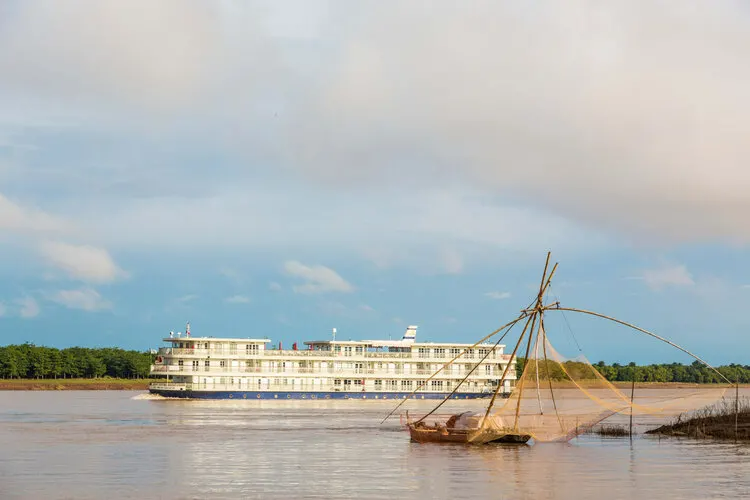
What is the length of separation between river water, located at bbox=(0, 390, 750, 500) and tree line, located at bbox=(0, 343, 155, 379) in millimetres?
98750

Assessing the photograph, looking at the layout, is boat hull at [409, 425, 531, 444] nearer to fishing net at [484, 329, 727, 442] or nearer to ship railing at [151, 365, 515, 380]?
fishing net at [484, 329, 727, 442]

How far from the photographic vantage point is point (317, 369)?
10762 cm

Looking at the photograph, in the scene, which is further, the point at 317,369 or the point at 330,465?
the point at 317,369

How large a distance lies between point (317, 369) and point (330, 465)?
6493 cm

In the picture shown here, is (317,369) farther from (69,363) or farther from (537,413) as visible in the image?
(69,363)

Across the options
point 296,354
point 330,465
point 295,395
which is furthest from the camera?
point 295,395

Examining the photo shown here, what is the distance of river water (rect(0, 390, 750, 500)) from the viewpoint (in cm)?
3484

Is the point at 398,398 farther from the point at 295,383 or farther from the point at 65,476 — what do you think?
the point at 65,476

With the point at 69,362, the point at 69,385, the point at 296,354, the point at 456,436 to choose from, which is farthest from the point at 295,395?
the point at 69,362

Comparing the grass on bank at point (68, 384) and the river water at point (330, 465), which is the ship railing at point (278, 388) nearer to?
the river water at point (330, 465)

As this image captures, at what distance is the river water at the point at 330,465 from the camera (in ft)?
114

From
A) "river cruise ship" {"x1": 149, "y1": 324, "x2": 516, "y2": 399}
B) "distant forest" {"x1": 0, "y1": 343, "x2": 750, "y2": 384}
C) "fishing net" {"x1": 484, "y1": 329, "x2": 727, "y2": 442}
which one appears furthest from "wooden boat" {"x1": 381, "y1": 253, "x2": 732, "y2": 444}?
"distant forest" {"x1": 0, "y1": 343, "x2": 750, "y2": 384}

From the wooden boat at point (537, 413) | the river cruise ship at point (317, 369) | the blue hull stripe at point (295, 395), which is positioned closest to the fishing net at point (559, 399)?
the wooden boat at point (537, 413)

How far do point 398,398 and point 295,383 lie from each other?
12.3 m
